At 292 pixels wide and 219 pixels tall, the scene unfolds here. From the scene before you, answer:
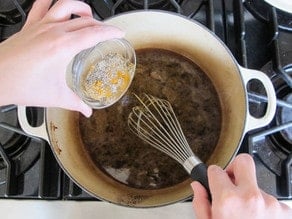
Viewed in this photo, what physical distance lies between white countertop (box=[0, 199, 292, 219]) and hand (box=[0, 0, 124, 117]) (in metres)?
0.16

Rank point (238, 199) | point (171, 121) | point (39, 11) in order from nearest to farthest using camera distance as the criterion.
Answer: point (238, 199)
point (39, 11)
point (171, 121)

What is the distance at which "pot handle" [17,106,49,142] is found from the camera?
556 millimetres

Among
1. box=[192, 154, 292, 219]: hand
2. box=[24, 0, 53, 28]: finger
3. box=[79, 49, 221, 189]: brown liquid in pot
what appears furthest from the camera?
box=[79, 49, 221, 189]: brown liquid in pot

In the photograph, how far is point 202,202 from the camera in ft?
1.47

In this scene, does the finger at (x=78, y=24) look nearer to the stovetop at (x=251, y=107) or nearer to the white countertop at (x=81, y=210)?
the stovetop at (x=251, y=107)

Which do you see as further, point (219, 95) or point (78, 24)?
point (219, 95)

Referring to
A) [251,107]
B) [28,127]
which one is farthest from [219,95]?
[28,127]

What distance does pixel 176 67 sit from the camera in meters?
0.70

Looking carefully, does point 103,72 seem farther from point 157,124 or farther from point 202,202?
point 202,202

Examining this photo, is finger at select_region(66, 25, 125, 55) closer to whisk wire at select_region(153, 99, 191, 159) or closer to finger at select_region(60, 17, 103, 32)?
finger at select_region(60, 17, 103, 32)

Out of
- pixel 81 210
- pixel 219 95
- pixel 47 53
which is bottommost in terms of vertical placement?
pixel 81 210

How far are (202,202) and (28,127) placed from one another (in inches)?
9.7

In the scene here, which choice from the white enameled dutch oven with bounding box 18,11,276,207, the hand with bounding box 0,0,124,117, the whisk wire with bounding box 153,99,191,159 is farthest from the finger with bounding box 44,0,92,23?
the whisk wire with bounding box 153,99,191,159

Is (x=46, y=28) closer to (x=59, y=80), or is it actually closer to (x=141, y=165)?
(x=59, y=80)
